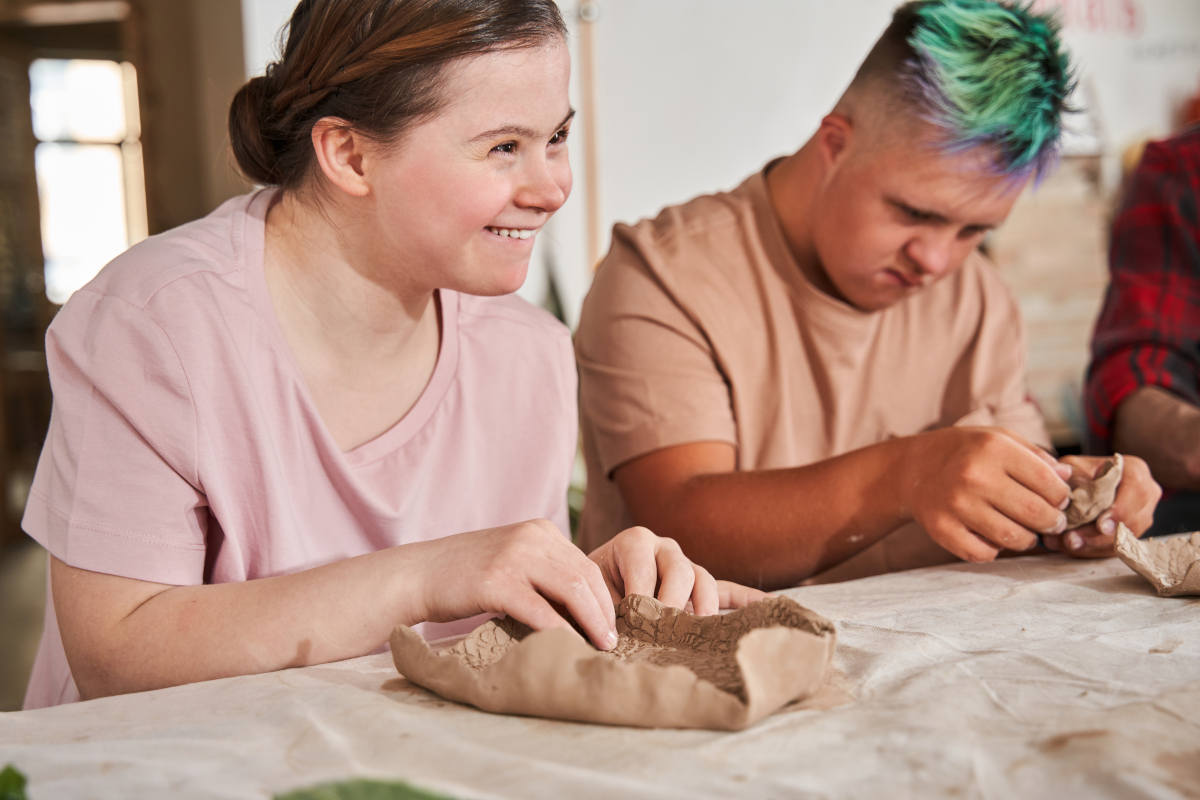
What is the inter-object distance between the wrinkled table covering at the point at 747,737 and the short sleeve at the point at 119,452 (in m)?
0.16

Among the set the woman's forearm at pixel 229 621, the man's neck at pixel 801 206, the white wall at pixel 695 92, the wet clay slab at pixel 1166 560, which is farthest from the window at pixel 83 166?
the wet clay slab at pixel 1166 560

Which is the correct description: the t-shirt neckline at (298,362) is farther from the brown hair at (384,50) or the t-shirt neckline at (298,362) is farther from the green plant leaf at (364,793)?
the green plant leaf at (364,793)

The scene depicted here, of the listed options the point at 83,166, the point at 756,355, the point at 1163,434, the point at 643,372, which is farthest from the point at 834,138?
the point at 83,166

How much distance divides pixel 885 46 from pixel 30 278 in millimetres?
4602

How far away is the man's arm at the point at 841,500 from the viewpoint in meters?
1.01

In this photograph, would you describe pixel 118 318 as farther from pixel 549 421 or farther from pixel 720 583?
pixel 720 583

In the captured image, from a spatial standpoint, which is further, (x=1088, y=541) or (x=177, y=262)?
(x=1088, y=541)

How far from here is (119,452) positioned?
2.74 feet

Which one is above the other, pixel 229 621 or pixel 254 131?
pixel 254 131

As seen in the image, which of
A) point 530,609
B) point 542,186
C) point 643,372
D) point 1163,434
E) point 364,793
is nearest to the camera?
point 364,793

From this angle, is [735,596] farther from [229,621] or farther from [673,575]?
[229,621]

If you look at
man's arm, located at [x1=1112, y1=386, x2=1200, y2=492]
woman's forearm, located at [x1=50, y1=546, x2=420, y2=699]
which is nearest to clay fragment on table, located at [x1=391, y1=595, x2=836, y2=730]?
woman's forearm, located at [x1=50, y1=546, x2=420, y2=699]

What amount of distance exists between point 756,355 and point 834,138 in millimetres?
337

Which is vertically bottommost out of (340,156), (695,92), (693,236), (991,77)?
(693,236)
